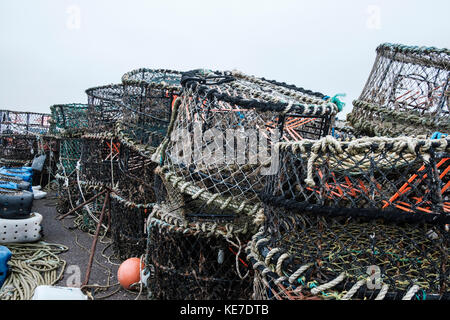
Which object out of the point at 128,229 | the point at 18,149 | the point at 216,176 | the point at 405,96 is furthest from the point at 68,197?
the point at 405,96

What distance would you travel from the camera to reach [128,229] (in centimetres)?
388

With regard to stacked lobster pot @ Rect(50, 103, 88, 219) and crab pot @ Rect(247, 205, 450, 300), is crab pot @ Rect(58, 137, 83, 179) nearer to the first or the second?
stacked lobster pot @ Rect(50, 103, 88, 219)

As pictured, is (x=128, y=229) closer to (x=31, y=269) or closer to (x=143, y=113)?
(x=31, y=269)

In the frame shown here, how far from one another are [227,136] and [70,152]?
4883 mm

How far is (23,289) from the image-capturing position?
10.6 feet

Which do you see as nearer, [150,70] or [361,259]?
[361,259]

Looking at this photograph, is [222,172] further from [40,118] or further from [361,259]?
[40,118]

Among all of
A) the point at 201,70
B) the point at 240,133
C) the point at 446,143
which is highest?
the point at 201,70

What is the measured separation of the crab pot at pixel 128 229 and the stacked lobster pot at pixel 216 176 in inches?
39.5

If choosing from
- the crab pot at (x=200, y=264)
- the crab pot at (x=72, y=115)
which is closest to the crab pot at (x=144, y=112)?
the crab pot at (x=200, y=264)

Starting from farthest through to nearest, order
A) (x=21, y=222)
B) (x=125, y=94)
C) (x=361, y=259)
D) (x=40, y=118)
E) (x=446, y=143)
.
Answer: (x=40, y=118), (x=21, y=222), (x=125, y=94), (x=361, y=259), (x=446, y=143)

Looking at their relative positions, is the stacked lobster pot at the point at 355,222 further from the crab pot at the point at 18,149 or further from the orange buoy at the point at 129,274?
the crab pot at the point at 18,149
